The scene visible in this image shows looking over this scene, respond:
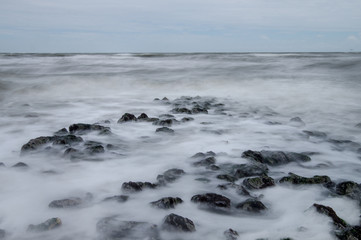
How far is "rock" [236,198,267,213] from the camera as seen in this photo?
2250 mm

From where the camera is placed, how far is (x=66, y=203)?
2287 millimetres

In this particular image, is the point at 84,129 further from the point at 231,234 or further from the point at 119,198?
the point at 231,234

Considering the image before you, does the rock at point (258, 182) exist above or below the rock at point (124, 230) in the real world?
above

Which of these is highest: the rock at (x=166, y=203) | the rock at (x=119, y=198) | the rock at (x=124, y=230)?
the rock at (x=166, y=203)

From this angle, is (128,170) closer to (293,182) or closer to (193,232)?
(193,232)

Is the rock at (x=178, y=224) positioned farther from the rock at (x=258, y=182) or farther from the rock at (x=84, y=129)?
the rock at (x=84, y=129)

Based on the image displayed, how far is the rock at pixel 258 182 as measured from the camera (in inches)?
101

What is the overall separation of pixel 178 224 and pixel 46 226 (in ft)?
2.54

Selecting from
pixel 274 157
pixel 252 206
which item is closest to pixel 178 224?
pixel 252 206

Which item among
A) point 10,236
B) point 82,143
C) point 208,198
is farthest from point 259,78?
point 10,236

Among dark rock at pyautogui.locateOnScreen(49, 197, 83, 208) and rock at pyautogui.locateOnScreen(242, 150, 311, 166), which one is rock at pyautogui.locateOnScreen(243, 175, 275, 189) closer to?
rock at pyautogui.locateOnScreen(242, 150, 311, 166)

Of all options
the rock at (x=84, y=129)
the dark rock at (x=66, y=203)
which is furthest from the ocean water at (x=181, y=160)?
the rock at (x=84, y=129)

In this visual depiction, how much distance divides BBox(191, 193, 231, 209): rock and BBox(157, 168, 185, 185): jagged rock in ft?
1.33

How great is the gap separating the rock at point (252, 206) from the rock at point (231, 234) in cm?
30
